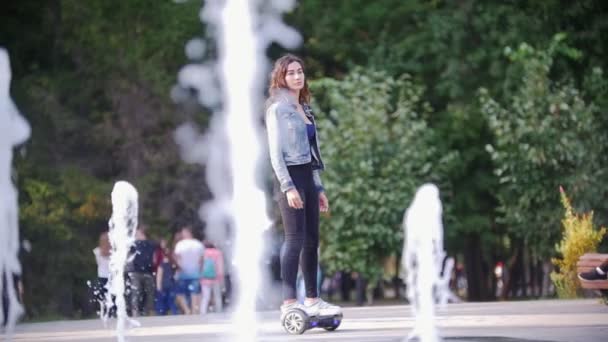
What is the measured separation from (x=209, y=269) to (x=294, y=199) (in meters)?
14.4

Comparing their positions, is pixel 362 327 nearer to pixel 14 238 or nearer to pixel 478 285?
pixel 14 238

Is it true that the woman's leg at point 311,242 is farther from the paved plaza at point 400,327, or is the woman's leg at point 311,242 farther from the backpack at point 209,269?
the backpack at point 209,269

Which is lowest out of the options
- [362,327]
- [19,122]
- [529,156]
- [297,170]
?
[362,327]

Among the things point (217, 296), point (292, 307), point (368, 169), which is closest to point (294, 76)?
point (292, 307)

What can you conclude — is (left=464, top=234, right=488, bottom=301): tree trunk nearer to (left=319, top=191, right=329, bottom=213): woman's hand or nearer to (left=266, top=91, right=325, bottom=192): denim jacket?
(left=319, top=191, right=329, bottom=213): woman's hand

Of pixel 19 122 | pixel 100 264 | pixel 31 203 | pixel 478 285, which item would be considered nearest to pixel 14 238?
pixel 31 203

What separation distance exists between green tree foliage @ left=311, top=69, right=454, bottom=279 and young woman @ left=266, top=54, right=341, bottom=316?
2596cm

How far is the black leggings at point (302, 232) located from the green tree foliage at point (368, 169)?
26.0m

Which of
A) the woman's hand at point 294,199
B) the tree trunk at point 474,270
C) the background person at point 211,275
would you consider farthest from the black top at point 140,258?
the tree trunk at point 474,270

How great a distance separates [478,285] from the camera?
44.2 meters

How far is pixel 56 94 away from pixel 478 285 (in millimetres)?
12544

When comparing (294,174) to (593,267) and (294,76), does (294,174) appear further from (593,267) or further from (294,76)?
(593,267)

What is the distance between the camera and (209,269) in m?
26.0

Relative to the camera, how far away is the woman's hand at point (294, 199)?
11.7 metres
